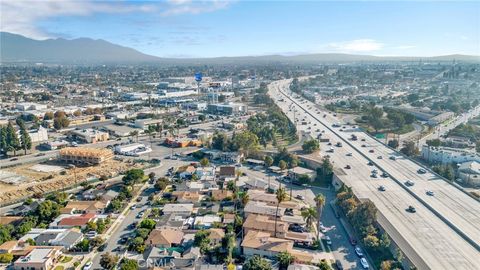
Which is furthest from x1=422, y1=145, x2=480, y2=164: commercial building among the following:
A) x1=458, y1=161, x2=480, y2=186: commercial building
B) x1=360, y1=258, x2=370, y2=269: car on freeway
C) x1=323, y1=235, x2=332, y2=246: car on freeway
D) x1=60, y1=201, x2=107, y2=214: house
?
x1=60, y1=201, x2=107, y2=214: house

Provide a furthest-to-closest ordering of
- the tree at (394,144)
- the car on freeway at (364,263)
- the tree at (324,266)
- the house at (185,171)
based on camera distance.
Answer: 1. the tree at (394,144)
2. the house at (185,171)
3. the car on freeway at (364,263)
4. the tree at (324,266)

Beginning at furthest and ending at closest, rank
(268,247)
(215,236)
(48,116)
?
(48,116), (215,236), (268,247)

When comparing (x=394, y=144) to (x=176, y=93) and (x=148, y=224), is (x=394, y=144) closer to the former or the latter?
(x=148, y=224)

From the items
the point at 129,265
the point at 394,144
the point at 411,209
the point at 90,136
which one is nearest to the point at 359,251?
the point at 411,209

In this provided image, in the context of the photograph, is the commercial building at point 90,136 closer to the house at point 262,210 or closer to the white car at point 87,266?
the house at point 262,210

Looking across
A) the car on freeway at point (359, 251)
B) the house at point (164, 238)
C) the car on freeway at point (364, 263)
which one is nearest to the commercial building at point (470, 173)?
the car on freeway at point (359, 251)
